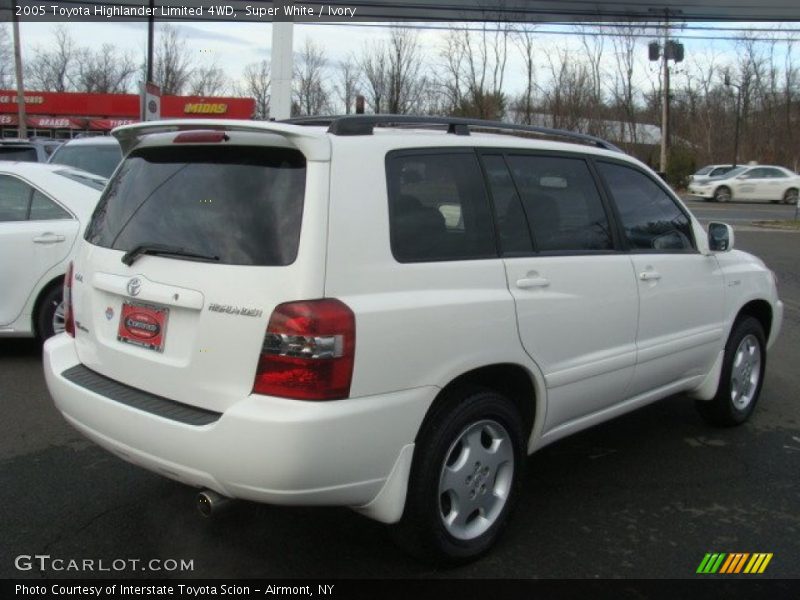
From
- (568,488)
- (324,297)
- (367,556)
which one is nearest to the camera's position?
(324,297)

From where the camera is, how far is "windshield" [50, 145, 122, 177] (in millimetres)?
11039

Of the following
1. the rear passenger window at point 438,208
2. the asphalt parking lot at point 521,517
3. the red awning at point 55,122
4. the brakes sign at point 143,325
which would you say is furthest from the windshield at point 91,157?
the red awning at point 55,122

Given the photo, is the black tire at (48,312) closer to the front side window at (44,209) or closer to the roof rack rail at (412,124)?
the front side window at (44,209)

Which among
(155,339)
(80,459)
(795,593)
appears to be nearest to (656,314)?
(795,593)

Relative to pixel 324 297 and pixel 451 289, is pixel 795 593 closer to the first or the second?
pixel 451 289

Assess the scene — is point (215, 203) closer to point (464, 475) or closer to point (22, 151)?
point (464, 475)

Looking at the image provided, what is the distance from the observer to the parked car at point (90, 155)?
1105 cm

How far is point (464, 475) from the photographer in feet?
9.94

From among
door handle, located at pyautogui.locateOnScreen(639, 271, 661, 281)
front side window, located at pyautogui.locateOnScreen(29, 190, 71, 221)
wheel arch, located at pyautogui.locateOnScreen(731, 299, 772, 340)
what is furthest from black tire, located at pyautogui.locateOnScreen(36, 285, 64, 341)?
wheel arch, located at pyautogui.locateOnScreen(731, 299, 772, 340)

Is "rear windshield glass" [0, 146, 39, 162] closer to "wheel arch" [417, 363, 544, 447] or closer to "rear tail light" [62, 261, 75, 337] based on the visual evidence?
"rear tail light" [62, 261, 75, 337]

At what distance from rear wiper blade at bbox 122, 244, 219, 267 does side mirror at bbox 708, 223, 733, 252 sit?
121 inches

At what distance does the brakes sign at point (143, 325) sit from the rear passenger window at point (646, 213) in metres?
2.37

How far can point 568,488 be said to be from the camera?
3.88 meters

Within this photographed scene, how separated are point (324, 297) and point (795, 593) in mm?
2219
